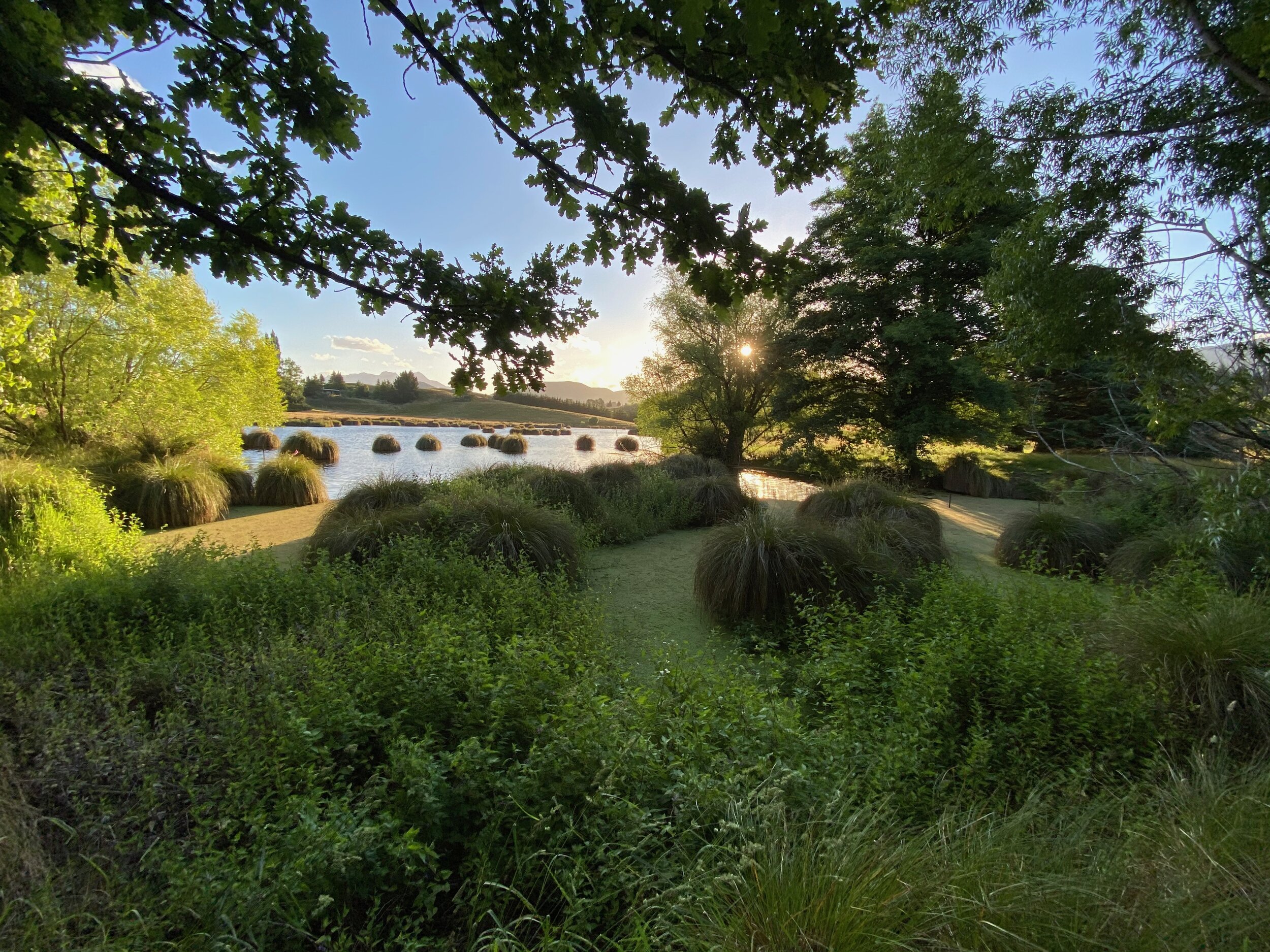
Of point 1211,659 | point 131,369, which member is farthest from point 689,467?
point 131,369

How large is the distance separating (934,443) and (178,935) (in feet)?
51.0

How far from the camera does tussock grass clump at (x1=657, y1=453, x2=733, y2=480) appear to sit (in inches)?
431

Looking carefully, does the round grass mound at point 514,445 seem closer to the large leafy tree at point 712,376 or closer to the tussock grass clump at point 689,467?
the large leafy tree at point 712,376

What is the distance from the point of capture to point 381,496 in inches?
281

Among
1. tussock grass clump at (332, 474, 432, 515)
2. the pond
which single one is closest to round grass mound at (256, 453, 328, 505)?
the pond

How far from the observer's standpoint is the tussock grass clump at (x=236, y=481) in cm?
1002

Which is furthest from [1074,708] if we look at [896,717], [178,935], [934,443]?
[934,443]

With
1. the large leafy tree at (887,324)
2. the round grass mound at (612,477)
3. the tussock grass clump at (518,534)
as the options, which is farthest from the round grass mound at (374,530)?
the large leafy tree at (887,324)

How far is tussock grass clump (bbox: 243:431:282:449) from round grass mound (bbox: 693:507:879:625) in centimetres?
1919

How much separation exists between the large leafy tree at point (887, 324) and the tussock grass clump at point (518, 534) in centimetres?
812

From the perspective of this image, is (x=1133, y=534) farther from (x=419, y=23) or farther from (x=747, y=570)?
(x=419, y=23)

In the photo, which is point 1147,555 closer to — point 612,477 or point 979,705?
point 979,705

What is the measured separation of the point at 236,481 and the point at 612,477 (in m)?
7.54

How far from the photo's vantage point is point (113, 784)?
1.91 m
